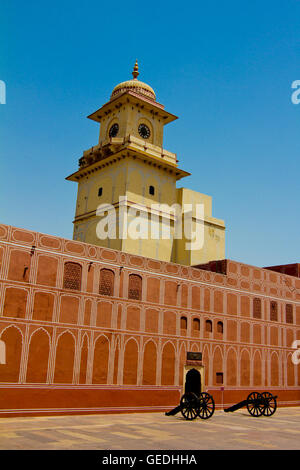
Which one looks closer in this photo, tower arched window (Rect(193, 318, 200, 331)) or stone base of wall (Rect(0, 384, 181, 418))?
stone base of wall (Rect(0, 384, 181, 418))

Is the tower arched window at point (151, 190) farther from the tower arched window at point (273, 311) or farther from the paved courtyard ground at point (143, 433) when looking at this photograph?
the paved courtyard ground at point (143, 433)

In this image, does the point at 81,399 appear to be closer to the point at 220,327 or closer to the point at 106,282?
the point at 106,282

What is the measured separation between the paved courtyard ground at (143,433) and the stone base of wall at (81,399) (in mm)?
Answer: 526

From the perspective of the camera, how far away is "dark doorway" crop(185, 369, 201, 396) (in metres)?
26.1

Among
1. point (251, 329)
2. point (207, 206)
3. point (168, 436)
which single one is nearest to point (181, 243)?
point (207, 206)

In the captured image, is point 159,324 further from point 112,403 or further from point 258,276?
point 258,276

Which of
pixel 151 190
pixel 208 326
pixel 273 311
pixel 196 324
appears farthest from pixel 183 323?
pixel 151 190

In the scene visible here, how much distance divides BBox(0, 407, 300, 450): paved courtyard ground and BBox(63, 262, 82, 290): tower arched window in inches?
236

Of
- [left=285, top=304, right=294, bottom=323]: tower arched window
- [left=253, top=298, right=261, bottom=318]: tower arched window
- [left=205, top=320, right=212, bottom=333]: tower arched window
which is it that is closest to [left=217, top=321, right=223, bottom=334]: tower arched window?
[left=205, top=320, right=212, bottom=333]: tower arched window

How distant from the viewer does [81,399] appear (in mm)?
20984

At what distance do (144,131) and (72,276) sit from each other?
17.1 metres

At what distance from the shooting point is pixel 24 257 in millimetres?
20359

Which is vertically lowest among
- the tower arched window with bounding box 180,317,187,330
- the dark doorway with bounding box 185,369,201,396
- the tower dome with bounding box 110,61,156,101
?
the dark doorway with bounding box 185,369,201,396

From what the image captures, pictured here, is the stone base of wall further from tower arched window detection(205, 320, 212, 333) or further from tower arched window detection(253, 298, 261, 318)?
tower arched window detection(253, 298, 261, 318)
